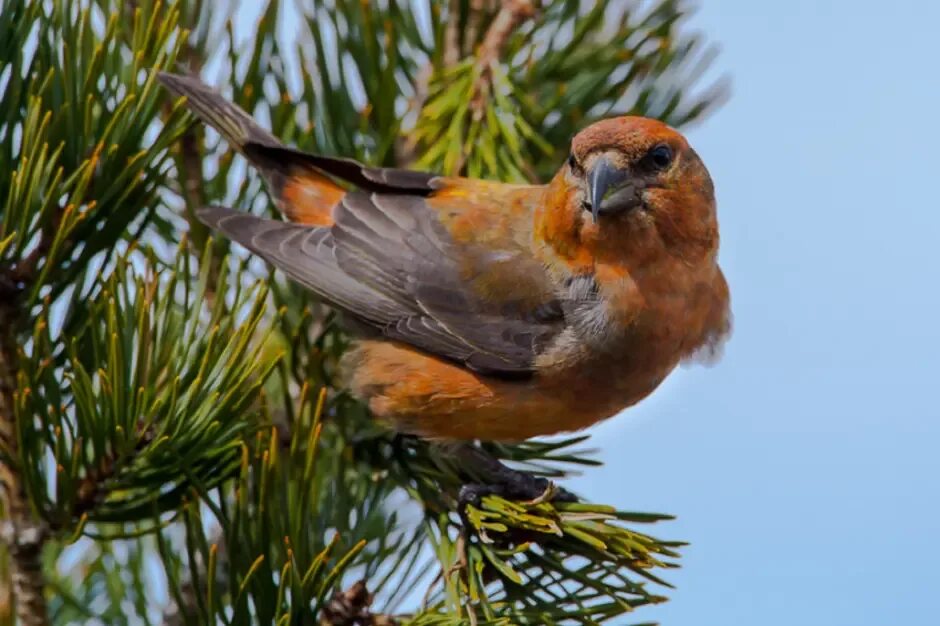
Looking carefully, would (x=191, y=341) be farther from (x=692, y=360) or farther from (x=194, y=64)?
(x=692, y=360)

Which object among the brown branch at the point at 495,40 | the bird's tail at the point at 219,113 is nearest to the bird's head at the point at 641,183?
the brown branch at the point at 495,40

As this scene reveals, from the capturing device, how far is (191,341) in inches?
87.1

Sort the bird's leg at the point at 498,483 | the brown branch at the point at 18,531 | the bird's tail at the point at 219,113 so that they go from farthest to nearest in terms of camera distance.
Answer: the bird's leg at the point at 498,483, the bird's tail at the point at 219,113, the brown branch at the point at 18,531

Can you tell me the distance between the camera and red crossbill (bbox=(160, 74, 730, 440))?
3.04 meters

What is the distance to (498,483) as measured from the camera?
283cm

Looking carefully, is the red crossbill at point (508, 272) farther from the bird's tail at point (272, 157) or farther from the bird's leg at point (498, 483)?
the bird's leg at point (498, 483)

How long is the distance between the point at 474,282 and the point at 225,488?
4.27ft

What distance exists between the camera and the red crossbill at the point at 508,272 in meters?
3.04

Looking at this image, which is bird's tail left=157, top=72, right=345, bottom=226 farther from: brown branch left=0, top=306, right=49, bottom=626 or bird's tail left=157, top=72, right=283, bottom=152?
brown branch left=0, top=306, right=49, bottom=626

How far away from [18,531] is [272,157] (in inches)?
53.0

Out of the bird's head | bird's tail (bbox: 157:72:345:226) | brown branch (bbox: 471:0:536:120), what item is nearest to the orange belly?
the bird's head

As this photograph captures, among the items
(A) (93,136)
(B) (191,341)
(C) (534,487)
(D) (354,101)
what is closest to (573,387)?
(C) (534,487)

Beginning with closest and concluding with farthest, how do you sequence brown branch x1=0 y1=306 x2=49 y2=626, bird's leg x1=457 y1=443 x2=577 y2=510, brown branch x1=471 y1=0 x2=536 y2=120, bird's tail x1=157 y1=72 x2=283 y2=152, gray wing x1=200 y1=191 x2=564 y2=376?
brown branch x1=0 y1=306 x2=49 y2=626
bird's tail x1=157 y1=72 x2=283 y2=152
bird's leg x1=457 y1=443 x2=577 y2=510
brown branch x1=471 y1=0 x2=536 y2=120
gray wing x1=200 y1=191 x2=564 y2=376

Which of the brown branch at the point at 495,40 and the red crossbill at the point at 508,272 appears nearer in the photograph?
the brown branch at the point at 495,40
